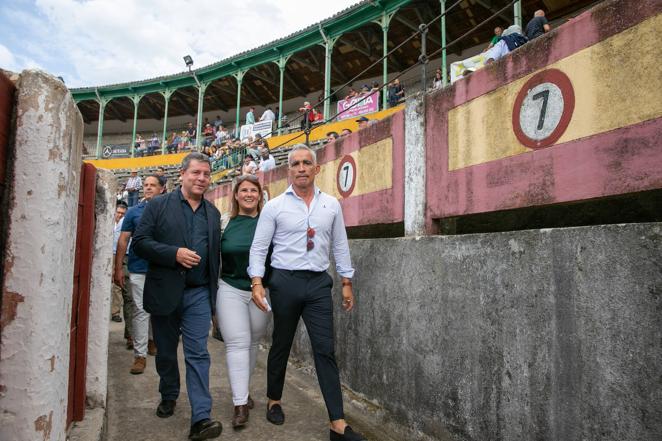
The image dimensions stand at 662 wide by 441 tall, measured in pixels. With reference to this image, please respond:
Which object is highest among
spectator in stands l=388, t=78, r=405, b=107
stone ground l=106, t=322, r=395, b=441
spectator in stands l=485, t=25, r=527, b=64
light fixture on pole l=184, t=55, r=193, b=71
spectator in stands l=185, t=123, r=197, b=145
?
light fixture on pole l=184, t=55, r=193, b=71

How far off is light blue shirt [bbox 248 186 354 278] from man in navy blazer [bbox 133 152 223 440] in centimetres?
37

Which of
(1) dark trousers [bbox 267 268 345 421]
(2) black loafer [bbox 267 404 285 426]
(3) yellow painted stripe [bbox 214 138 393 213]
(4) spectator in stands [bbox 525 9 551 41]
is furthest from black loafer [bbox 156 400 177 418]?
(4) spectator in stands [bbox 525 9 551 41]

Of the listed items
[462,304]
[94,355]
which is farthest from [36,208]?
[462,304]

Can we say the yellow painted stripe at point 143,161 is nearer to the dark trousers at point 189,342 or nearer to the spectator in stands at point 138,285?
the spectator in stands at point 138,285

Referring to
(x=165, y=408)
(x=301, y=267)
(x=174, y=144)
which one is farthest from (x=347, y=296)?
(x=174, y=144)

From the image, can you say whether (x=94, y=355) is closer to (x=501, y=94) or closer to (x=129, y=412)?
(x=129, y=412)

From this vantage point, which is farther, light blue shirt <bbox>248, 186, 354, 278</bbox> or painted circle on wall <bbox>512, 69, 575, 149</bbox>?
light blue shirt <bbox>248, 186, 354, 278</bbox>

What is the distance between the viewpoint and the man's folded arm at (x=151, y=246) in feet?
9.98

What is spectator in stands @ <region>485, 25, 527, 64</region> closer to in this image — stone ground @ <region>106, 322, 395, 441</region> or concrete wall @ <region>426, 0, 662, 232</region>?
concrete wall @ <region>426, 0, 662, 232</region>

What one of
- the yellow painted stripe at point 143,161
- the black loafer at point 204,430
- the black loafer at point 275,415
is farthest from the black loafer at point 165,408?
the yellow painted stripe at point 143,161

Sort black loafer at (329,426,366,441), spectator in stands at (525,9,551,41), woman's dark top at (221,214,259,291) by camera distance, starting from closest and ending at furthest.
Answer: black loafer at (329,426,366,441) < woman's dark top at (221,214,259,291) < spectator in stands at (525,9,551,41)

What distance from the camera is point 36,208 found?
1508 millimetres

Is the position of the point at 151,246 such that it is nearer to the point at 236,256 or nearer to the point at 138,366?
the point at 236,256

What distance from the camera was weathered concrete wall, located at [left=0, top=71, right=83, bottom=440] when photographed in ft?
4.79
